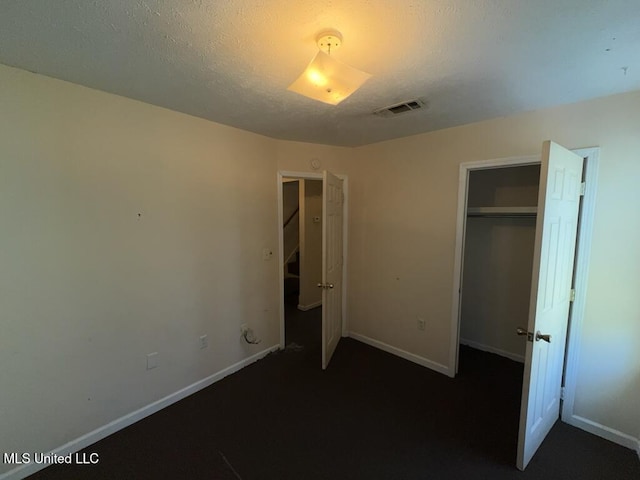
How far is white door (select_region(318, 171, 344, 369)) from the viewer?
2689mm

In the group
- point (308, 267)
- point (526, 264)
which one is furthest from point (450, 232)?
point (308, 267)

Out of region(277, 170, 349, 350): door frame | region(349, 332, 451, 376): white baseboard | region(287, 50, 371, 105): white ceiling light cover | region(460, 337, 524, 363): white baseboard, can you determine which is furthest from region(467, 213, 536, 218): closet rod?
region(287, 50, 371, 105): white ceiling light cover

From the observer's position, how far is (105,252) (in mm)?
1875

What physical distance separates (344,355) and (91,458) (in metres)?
2.17

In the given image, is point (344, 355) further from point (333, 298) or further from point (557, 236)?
point (557, 236)

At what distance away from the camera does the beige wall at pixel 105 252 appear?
158 centimetres

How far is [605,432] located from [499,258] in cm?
159

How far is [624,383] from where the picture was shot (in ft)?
6.16

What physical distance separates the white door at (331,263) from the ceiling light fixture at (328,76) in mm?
1333

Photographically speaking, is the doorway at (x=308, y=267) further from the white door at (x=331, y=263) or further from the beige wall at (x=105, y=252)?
the beige wall at (x=105, y=252)

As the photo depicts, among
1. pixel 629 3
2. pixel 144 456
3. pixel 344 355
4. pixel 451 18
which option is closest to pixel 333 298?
pixel 344 355

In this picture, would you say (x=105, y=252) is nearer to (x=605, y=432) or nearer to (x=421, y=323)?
(x=421, y=323)

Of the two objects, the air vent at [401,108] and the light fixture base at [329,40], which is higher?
the air vent at [401,108]

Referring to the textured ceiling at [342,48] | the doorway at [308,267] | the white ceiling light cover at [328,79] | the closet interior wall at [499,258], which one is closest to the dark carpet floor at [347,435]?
the closet interior wall at [499,258]
